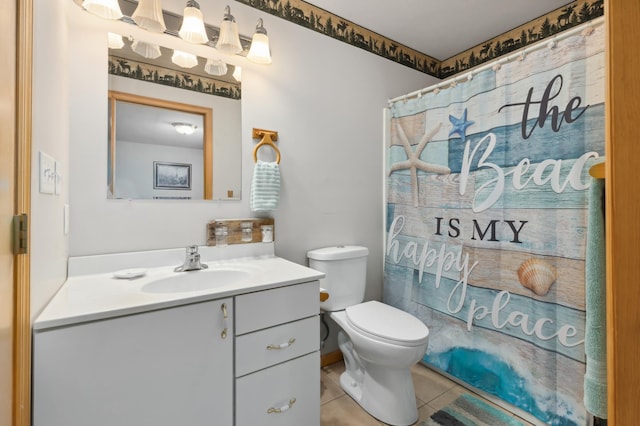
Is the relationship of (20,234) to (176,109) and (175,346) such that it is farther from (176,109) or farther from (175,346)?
(176,109)

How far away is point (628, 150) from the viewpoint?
47 centimetres

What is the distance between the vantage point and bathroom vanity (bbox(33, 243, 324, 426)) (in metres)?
0.80

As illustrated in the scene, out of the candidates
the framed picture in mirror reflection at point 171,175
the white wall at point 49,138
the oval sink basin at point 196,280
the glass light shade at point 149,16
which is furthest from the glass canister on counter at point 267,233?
the glass light shade at point 149,16

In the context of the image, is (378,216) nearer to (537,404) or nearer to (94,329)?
(537,404)

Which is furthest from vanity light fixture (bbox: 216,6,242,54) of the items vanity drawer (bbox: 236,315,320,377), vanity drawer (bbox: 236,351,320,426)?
vanity drawer (bbox: 236,351,320,426)

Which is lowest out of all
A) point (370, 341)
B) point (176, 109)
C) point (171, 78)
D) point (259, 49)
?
point (370, 341)

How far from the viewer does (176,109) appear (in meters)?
1.49

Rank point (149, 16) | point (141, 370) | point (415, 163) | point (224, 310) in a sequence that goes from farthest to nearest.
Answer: point (415, 163), point (149, 16), point (224, 310), point (141, 370)

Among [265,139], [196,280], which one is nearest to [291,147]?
[265,139]

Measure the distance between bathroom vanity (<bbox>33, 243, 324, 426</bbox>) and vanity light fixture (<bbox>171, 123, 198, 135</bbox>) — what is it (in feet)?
2.06

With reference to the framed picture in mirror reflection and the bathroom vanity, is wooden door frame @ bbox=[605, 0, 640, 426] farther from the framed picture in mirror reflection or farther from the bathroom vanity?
the framed picture in mirror reflection

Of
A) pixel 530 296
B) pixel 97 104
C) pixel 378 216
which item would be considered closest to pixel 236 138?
pixel 97 104

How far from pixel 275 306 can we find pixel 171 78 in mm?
1253

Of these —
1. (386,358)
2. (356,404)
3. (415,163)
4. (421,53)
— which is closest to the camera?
(386,358)
